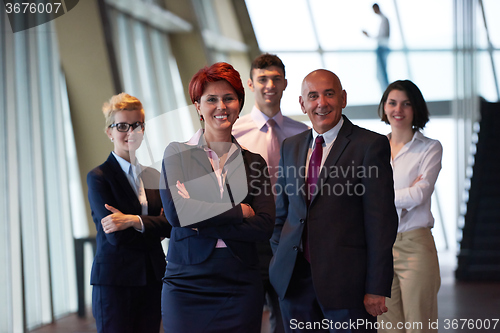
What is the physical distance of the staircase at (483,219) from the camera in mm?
7543

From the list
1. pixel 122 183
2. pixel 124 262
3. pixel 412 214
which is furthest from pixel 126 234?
pixel 412 214

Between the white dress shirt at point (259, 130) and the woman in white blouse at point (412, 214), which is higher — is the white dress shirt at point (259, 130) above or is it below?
above

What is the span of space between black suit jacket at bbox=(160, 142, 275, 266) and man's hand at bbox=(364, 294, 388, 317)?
1.63ft

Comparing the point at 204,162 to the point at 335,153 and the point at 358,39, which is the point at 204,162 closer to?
the point at 335,153

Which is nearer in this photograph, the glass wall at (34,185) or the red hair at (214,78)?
the red hair at (214,78)

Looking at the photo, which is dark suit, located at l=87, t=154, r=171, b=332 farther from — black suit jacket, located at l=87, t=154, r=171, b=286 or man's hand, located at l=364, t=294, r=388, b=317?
man's hand, located at l=364, t=294, r=388, b=317

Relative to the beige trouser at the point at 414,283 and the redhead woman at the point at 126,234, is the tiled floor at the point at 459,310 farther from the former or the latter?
the redhead woman at the point at 126,234

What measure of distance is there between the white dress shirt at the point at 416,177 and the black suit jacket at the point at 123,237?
138cm

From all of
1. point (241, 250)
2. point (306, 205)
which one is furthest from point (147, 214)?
point (306, 205)

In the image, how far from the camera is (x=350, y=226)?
214 centimetres

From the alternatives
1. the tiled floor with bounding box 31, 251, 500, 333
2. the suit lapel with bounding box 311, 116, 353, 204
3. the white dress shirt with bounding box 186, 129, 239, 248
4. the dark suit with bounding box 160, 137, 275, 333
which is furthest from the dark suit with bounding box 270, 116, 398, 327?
the tiled floor with bounding box 31, 251, 500, 333

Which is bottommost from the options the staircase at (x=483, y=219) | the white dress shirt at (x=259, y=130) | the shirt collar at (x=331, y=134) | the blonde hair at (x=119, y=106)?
the staircase at (x=483, y=219)

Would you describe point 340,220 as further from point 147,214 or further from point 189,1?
point 189,1

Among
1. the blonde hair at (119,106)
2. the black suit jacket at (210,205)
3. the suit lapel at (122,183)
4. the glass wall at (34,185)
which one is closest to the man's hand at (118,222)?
the suit lapel at (122,183)
